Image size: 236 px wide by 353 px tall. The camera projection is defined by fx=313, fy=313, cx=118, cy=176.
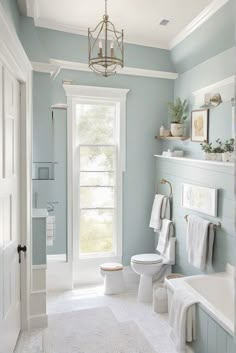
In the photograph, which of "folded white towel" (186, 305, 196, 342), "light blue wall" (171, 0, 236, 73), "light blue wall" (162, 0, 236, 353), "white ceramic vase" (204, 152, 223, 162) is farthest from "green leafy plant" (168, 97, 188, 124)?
"folded white towel" (186, 305, 196, 342)

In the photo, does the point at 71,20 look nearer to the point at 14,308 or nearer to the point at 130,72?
the point at 130,72

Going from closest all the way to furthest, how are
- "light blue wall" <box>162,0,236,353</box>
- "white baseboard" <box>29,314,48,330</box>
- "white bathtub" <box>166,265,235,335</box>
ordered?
1. "light blue wall" <box>162,0,236,353</box>
2. "white bathtub" <box>166,265,235,335</box>
3. "white baseboard" <box>29,314,48,330</box>

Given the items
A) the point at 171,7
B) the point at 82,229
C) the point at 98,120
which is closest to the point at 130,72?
the point at 98,120

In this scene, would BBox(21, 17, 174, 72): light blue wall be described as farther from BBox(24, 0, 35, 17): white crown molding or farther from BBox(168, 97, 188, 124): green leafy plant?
BBox(168, 97, 188, 124): green leafy plant

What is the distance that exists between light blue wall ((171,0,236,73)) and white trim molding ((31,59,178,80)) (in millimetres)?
230

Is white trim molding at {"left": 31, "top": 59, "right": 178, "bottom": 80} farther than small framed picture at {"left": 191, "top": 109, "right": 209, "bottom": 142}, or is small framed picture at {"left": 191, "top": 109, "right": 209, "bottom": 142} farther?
small framed picture at {"left": 191, "top": 109, "right": 209, "bottom": 142}

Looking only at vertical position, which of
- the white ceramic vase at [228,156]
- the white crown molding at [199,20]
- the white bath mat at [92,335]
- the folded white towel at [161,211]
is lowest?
the white bath mat at [92,335]

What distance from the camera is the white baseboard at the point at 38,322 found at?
9.40ft

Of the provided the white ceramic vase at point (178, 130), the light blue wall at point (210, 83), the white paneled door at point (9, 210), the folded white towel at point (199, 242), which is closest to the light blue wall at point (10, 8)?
the white paneled door at point (9, 210)

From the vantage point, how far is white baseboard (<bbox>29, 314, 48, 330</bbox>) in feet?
9.40

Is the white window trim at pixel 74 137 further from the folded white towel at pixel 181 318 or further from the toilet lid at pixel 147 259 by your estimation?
the folded white towel at pixel 181 318

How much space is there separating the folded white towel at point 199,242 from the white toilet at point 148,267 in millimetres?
491

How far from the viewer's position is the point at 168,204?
392cm

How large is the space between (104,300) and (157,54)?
3.07 meters
